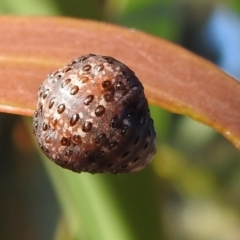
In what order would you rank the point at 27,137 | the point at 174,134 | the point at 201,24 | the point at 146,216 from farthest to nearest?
the point at 201,24, the point at 174,134, the point at 27,137, the point at 146,216

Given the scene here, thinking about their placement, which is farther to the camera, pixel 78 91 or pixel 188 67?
pixel 188 67

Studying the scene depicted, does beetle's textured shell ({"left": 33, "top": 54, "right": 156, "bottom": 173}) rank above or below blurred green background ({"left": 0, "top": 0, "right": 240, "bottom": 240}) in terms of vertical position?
above

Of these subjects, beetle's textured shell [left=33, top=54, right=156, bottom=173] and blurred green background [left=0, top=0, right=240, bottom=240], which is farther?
blurred green background [left=0, top=0, right=240, bottom=240]

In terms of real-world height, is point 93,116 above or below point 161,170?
above

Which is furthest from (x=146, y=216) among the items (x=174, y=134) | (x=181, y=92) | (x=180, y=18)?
(x=180, y=18)

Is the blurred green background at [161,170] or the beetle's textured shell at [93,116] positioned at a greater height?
the beetle's textured shell at [93,116]

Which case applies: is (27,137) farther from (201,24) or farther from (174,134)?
(201,24)

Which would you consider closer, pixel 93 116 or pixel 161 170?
pixel 93 116

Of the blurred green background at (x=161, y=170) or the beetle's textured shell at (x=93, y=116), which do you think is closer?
the beetle's textured shell at (x=93, y=116)
